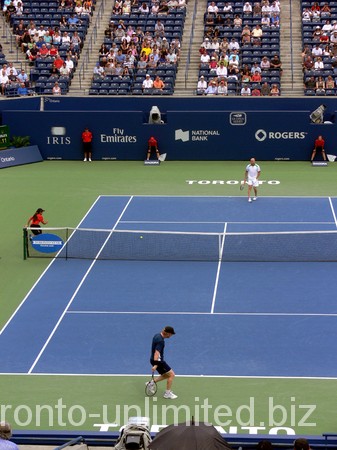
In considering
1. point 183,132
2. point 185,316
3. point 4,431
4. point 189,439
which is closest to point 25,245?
point 185,316

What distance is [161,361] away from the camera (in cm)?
2036

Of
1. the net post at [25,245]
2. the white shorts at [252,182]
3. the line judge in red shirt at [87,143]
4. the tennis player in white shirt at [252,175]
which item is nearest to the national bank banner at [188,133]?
the line judge in red shirt at [87,143]

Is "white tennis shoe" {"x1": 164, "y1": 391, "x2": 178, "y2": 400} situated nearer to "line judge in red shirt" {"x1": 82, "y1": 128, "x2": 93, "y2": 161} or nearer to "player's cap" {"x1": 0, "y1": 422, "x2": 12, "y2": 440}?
"player's cap" {"x1": 0, "y1": 422, "x2": 12, "y2": 440}

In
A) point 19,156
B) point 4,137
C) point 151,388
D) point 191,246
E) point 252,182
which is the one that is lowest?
point 151,388

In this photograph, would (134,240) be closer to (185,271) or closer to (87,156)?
(185,271)

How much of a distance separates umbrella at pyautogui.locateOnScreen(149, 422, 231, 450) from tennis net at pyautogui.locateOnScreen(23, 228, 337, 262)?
1599 cm

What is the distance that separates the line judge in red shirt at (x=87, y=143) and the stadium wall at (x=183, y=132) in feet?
0.94

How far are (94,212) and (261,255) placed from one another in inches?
307

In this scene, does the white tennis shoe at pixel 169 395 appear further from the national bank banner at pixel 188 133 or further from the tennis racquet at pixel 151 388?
the national bank banner at pixel 188 133

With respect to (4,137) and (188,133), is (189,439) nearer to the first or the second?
(188,133)

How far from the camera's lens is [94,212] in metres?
35.8

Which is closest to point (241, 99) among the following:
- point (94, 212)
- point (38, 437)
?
point (94, 212)

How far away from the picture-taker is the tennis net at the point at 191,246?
30156mm

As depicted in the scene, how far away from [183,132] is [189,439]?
31.0m
